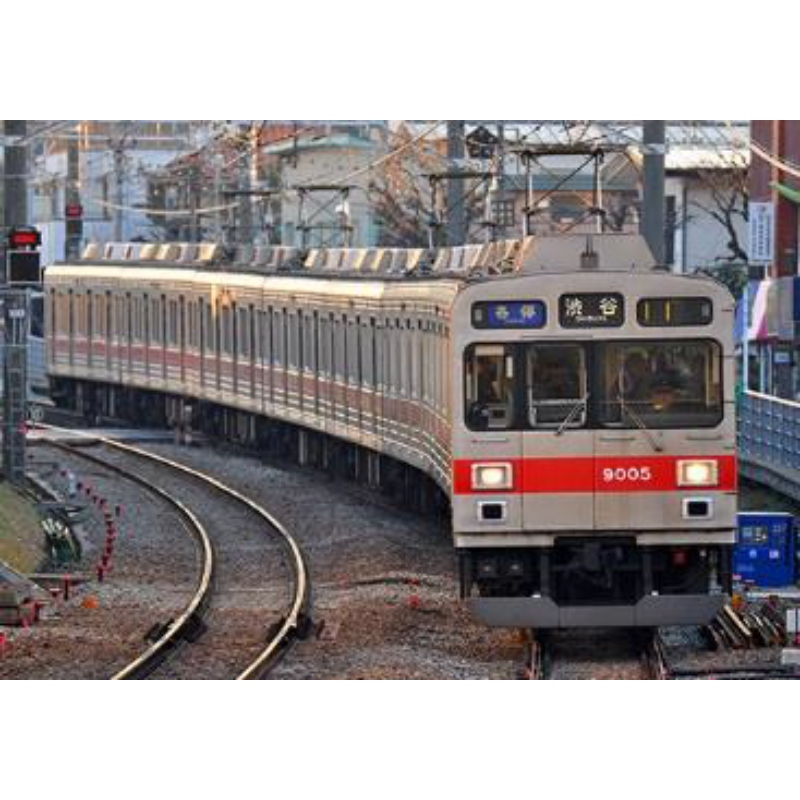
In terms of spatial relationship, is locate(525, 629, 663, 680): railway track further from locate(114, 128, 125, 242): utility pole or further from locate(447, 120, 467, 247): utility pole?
locate(114, 128, 125, 242): utility pole

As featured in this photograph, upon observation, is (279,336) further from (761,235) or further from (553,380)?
(553,380)

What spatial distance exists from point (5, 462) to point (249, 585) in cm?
546

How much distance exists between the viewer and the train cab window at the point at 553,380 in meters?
12.2

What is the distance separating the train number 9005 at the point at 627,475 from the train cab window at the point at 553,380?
0.97 ft

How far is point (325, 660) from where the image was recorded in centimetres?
1266

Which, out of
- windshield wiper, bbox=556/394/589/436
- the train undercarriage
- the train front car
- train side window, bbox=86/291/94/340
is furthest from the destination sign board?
train side window, bbox=86/291/94/340

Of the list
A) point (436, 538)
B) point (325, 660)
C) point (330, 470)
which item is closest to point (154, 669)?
point (325, 660)

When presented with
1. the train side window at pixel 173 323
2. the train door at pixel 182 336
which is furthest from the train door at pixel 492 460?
the train side window at pixel 173 323

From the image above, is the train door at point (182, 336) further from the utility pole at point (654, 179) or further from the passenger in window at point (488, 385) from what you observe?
the passenger in window at point (488, 385)

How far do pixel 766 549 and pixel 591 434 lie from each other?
2.95 meters

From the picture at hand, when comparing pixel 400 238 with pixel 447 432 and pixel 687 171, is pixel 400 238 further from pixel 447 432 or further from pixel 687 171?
pixel 447 432

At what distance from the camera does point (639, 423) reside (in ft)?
39.9

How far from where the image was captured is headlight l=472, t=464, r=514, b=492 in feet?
39.9

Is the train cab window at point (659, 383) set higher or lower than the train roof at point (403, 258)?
lower
